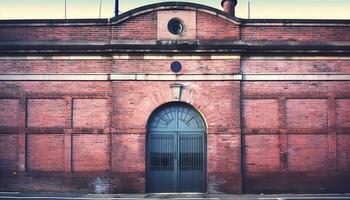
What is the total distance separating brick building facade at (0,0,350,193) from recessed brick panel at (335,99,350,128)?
36 millimetres

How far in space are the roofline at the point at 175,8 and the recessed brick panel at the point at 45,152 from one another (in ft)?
13.5

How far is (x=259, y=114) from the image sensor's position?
1360cm

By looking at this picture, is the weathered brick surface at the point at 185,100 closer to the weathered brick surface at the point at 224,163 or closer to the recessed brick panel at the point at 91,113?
the weathered brick surface at the point at 224,163

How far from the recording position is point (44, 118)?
13.6 m

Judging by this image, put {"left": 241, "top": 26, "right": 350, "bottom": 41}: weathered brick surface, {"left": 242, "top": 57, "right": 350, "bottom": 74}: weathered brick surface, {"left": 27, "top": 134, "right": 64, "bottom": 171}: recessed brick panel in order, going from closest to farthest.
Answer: {"left": 27, "top": 134, "right": 64, "bottom": 171}: recessed brick panel → {"left": 242, "top": 57, "right": 350, "bottom": 74}: weathered brick surface → {"left": 241, "top": 26, "right": 350, "bottom": 41}: weathered brick surface

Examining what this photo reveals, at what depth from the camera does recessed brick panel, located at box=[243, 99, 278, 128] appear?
44.5 ft

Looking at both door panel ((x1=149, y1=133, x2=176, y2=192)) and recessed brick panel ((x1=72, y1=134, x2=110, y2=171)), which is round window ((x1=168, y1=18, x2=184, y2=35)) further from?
recessed brick panel ((x1=72, y1=134, x2=110, y2=171))

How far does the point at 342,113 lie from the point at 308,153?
1.94 metres

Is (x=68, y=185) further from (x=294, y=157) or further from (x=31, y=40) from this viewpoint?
(x=294, y=157)

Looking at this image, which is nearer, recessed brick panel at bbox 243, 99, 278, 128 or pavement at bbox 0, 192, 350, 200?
pavement at bbox 0, 192, 350, 200

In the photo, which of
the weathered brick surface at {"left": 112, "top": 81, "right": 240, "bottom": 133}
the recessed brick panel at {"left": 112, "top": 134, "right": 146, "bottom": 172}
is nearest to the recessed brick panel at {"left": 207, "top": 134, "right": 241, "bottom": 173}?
the weathered brick surface at {"left": 112, "top": 81, "right": 240, "bottom": 133}

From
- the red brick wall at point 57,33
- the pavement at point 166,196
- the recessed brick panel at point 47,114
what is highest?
the red brick wall at point 57,33

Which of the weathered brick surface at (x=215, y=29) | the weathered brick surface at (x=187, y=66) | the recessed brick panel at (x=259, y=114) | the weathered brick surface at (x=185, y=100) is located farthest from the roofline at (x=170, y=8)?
the recessed brick panel at (x=259, y=114)

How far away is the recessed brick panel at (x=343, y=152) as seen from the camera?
1353cm
